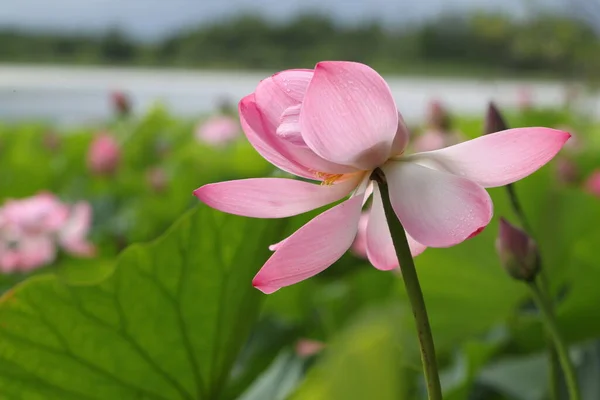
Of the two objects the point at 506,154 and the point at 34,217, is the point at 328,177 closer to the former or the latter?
the point at 506,154

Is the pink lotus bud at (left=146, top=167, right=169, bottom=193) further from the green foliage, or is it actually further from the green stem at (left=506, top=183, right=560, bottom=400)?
the green stem at (left=506, top=183, right=560, bottom=400)

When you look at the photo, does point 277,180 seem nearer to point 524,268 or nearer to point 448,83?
point 524,268

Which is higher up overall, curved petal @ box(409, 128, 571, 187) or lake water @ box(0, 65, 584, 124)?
curved petal @ box(409, 128, 571, 187)

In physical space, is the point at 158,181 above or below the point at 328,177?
below

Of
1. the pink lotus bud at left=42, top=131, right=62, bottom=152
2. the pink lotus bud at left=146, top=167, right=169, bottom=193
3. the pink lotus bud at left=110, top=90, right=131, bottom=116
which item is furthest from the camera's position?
the pink lotus bud at left=42, top=131, right=62, bottom=152

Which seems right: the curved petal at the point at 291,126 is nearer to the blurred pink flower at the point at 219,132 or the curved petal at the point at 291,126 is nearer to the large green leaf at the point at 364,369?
the large green leaf at the point at 364,369

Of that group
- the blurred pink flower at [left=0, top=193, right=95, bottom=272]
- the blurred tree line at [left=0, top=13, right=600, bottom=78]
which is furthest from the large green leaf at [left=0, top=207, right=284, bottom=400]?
the blurred tree line at [left=0, top=13, right=600, bottom=78]

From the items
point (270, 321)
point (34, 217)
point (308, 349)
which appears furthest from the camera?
point (34, 217)

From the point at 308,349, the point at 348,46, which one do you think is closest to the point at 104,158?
the point at 308,349

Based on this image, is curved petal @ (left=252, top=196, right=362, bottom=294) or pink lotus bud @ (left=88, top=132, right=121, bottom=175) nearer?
curved petal @ (left=252, top=196, right=362, bottom=294)
